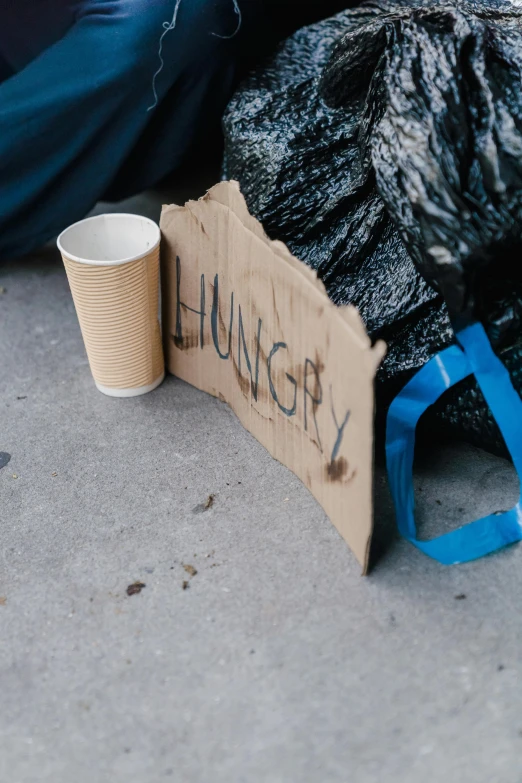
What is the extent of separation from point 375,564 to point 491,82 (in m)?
0.63

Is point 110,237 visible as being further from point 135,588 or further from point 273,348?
point 135,588

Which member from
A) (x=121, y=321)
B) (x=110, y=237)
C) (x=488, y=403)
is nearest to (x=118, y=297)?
(x=121, y=321)

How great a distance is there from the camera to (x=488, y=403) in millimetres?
948

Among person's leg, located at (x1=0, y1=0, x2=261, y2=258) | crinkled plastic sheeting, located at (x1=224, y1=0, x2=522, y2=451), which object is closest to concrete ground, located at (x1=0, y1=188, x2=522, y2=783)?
crinkled plastic sheeting, located at (x1=224, y1=0, x2=522, y2=451)

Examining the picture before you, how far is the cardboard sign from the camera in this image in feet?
2.80

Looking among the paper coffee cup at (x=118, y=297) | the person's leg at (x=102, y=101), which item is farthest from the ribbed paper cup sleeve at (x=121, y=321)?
the person's leg at (x=102, y=101)

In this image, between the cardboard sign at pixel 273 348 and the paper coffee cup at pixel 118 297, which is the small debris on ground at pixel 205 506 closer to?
the cardboard sign at pixel 273 348

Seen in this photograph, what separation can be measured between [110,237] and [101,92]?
0.28 m

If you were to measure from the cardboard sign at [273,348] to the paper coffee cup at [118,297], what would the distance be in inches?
2.0

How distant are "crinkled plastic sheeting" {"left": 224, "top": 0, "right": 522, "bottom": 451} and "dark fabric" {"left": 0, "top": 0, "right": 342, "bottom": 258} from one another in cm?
12

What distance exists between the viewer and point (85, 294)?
3.63ft

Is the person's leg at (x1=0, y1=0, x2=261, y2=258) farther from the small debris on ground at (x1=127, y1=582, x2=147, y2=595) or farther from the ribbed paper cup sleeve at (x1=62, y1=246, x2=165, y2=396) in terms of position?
the small debris on ground at (x1=127, y1=582, x2=147, y2=595)

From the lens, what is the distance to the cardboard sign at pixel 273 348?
2.80 feet

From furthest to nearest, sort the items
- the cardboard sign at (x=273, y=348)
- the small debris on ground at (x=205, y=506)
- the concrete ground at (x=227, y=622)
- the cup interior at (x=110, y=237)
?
the cup interior at (x=110, y=237) < the small debris on ground at (x=205, y=506) < the cardboard sign at (x=273, y=348) < the concrete ground at (x=227, y=622)
